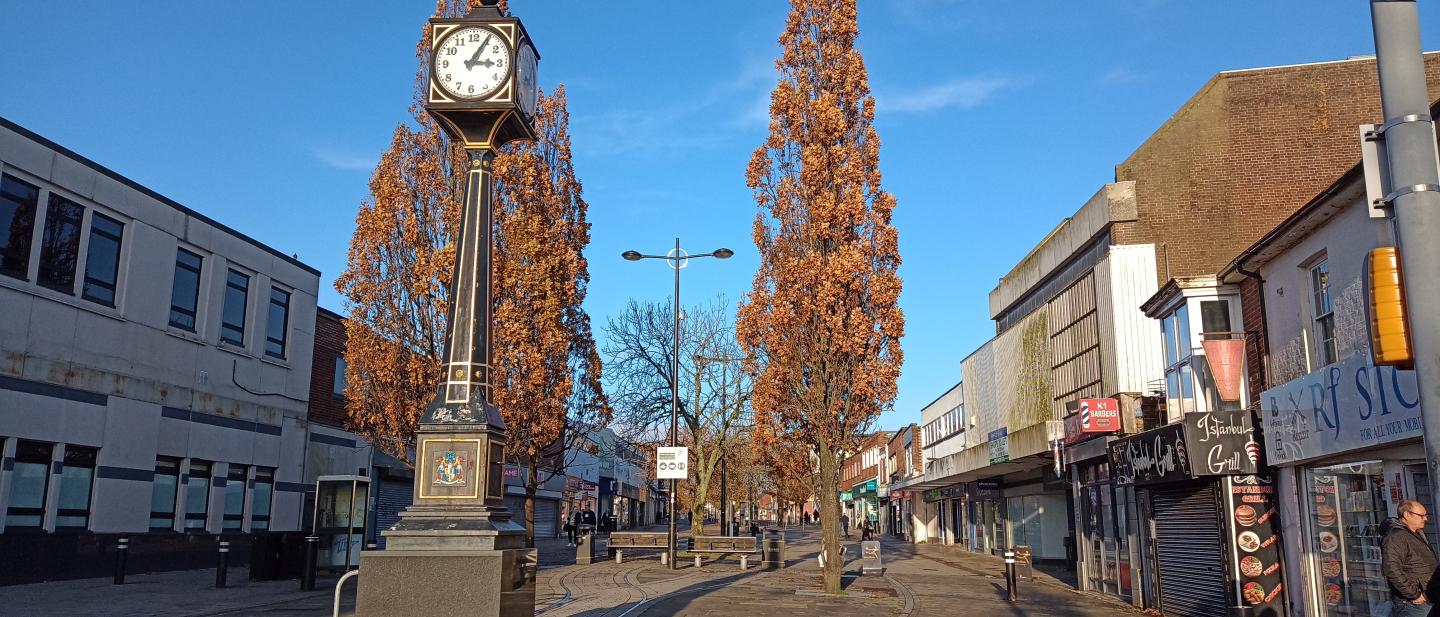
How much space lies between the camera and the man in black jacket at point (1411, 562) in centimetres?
807

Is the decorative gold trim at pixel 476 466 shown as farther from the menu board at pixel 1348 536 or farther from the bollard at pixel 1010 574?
the bollard at pixel 1010 574

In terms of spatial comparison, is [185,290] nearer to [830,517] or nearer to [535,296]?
[535,296]

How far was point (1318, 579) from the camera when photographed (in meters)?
13.7

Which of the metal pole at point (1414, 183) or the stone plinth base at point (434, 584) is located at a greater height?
the metal pole at point (1414, 183)

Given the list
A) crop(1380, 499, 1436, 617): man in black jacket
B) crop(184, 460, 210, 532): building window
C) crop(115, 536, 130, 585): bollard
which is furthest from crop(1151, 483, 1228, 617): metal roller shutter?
crop(184, 460, 210, 532): building window

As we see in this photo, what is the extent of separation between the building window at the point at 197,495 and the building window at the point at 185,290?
3628mm

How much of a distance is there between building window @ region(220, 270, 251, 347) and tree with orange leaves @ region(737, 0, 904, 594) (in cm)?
1497

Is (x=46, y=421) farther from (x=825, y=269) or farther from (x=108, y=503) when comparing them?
(x=825, y=269)

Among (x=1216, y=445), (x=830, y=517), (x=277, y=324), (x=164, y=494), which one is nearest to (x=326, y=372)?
(x=277, y=324)

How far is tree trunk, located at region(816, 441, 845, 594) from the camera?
18.7m

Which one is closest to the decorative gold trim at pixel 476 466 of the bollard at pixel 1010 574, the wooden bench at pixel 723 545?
the bollard at pixel 1010 574

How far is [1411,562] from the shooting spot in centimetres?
813

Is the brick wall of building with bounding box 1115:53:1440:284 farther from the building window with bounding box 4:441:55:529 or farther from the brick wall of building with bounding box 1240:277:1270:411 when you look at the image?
the building window with bounding box 4:441:55:529

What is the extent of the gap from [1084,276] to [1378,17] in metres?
20.0
